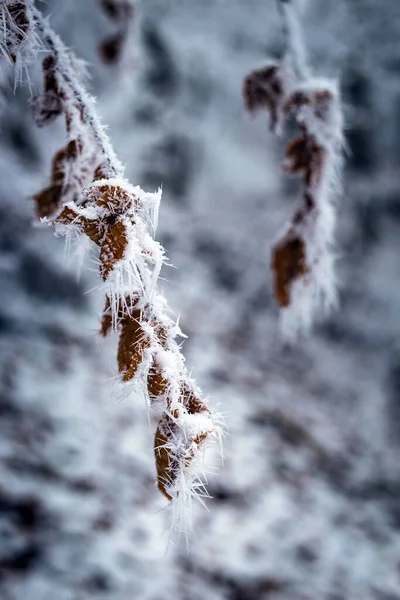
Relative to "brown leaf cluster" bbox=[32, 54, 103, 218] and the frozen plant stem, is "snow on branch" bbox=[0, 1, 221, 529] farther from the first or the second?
"brown leaf cluster" bbox=[32, 54, 103, 218]

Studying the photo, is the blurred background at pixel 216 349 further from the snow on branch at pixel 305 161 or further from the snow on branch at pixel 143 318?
the snow on branch at pixel 305 161

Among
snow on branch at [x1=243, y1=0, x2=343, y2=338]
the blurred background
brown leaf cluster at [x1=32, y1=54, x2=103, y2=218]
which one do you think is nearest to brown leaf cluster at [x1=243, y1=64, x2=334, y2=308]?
snow on branch at [x1=243, y1=0, x2=343, y2=338]

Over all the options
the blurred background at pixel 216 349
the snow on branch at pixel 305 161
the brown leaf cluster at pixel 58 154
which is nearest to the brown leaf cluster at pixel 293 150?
the snow on branch at pixel 305 161

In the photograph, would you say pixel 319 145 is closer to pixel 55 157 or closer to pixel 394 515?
pixel 55 157

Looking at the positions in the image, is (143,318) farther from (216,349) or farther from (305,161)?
(216,349)

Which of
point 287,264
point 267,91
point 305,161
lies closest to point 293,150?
point 305,161

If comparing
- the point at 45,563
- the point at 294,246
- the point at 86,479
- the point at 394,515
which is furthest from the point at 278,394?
the point at 294,246
